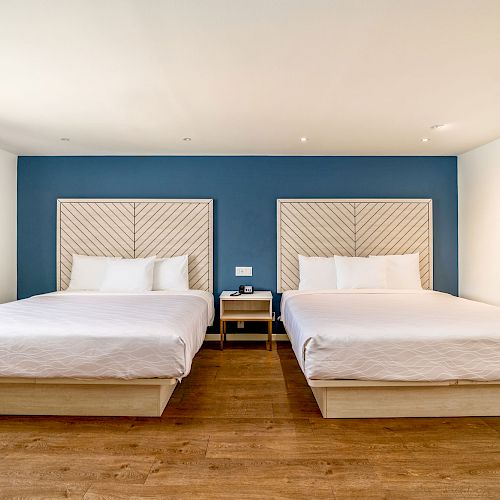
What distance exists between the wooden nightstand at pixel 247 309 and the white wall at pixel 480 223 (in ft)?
7.76

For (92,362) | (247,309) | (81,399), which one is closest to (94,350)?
(92,362)

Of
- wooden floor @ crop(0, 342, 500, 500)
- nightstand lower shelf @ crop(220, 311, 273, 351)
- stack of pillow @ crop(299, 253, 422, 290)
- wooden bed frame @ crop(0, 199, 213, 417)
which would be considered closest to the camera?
wooden floor @ crop(0, 342, 500, 500)

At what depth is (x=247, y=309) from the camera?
410 cm

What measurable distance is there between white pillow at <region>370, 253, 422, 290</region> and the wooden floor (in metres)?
1.88

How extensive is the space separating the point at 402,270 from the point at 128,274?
3140 millimetres

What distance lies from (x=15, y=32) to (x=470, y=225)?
178 inches

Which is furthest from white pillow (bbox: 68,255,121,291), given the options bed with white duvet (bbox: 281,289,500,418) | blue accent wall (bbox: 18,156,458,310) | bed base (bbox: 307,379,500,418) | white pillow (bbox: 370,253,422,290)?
white pillow (bbox: 370,253,422,290)

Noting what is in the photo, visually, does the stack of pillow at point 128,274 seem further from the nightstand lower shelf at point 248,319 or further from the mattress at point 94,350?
the mattress at point 94,350

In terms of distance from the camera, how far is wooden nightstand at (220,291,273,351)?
3.76 m

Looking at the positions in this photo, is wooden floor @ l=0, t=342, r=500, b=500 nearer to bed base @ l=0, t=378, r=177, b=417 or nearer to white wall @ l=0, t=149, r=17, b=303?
bed base @ l=0, t=378, r=177, b=417

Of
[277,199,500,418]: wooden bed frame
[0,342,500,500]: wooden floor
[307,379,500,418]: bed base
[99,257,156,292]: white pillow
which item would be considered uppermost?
[277,199,500,418]: wooden bed frame

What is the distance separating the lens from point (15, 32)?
1782 mm

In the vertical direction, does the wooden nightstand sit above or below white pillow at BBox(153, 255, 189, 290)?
below

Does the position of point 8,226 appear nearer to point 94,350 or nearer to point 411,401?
point 94,350
